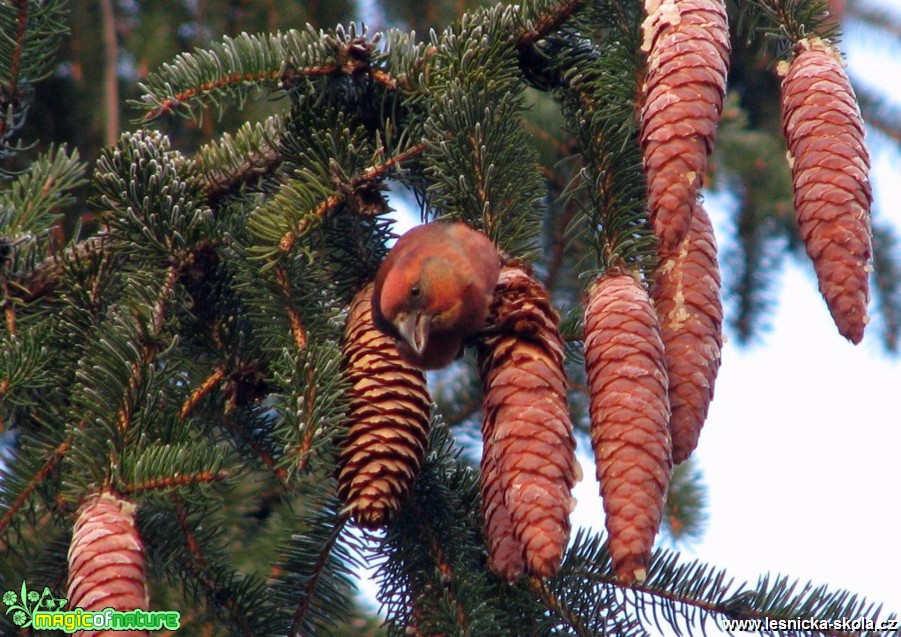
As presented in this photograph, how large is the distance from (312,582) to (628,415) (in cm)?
71

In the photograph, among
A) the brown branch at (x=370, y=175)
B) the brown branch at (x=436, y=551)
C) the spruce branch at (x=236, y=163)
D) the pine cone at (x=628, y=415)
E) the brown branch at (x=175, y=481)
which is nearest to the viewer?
the pine cone at (x=628, y=415)

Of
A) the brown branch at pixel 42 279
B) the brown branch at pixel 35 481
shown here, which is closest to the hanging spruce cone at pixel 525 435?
the brown branch at pixel 35 481

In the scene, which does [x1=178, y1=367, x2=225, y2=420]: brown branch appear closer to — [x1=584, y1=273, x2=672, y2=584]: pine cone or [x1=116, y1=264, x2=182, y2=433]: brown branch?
[x1=116, y1=264, x2=182, y2=433]: brown branch

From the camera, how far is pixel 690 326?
1755 millimetres

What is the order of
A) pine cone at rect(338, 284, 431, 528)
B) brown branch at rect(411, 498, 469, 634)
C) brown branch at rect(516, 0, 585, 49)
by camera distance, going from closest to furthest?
pine cone at rect(338, 284, 431, 528)
brown branch at rect(411, 498, 469, 634)
brown branch at rect(516, 0, 585, 49)

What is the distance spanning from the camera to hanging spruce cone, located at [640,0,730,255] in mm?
1493

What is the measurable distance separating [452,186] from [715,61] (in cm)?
48

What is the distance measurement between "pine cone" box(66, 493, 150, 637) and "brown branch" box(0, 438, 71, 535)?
280 millimetres

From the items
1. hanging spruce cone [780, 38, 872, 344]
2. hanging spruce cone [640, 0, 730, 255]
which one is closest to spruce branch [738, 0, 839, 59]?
hanging spruce cone [780, 38, 872, 344]

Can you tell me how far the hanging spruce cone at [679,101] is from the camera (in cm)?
149

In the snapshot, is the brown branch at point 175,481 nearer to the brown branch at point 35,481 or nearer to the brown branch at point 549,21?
the brown branch at point 35,481

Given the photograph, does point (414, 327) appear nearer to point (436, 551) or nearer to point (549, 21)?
point (436, 551)

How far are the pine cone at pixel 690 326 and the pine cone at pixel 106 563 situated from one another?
83 centimetres

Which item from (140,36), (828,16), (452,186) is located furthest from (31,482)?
(140,36)
